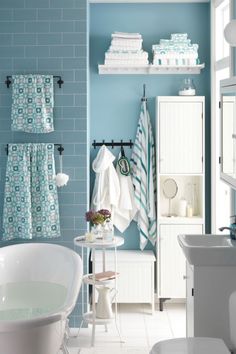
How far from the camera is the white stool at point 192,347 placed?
367 cm

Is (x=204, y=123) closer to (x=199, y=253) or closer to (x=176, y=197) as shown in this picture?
(x=176, y=197)

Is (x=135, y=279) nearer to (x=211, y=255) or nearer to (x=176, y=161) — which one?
(x=176, y=161)

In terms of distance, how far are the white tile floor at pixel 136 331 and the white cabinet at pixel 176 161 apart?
216 millimetres

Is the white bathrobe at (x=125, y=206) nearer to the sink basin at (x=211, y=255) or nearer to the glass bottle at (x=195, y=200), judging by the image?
the glass bottle at (x=195, y=200)

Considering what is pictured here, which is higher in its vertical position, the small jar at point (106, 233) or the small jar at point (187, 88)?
the small jar at point (187, 88)

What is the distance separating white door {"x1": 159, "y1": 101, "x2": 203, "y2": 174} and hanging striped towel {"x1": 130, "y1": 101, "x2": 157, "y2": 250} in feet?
0.65

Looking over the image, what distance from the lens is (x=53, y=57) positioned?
6047mm

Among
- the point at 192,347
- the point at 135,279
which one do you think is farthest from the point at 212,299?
the point at 135,279

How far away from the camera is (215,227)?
648 centimetres

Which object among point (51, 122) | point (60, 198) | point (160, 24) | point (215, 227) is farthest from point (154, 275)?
point (160, 24)

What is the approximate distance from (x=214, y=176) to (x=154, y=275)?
3.92 feet

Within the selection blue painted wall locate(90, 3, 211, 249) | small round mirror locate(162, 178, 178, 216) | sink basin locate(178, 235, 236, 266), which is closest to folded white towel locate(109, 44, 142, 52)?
blue painted wall locate(90, 3, 211, 249)

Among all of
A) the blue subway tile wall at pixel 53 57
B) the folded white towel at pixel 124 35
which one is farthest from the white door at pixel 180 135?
the blue subway tile wall at pixel 53 57

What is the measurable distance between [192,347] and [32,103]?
3017 millimetres
